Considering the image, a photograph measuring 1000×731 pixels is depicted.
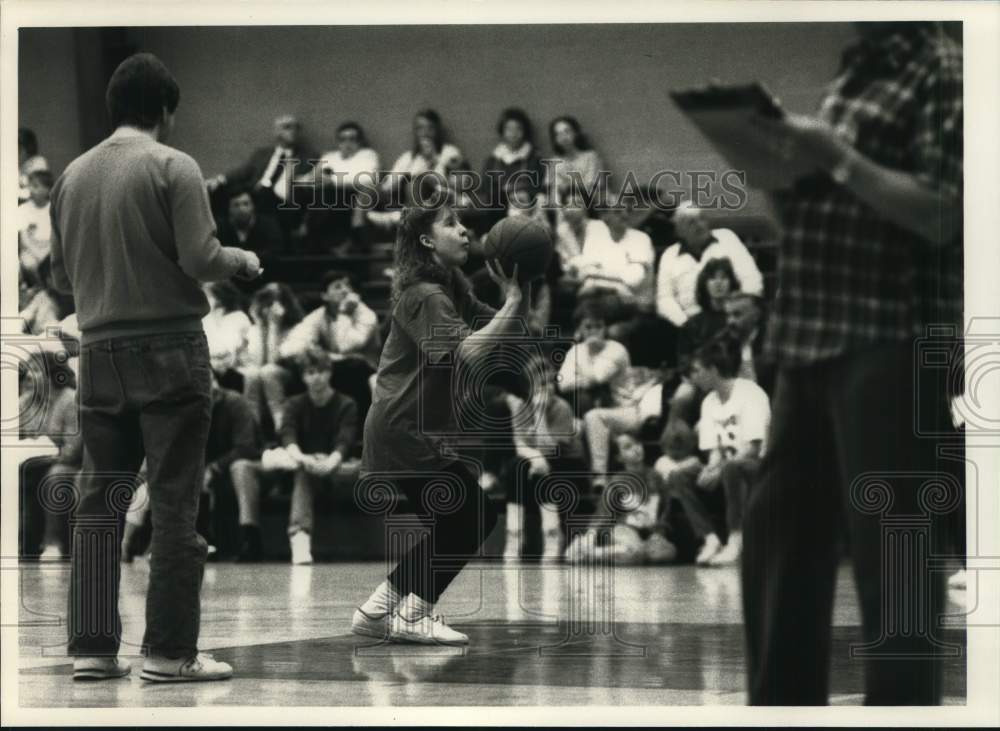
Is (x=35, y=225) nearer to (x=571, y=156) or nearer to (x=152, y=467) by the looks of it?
(x=152, y=467)

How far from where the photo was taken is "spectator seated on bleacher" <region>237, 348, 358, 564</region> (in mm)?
6703

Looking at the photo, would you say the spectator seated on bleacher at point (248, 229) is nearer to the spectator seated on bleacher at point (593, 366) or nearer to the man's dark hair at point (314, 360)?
the man's dark hair at point (314, 360)

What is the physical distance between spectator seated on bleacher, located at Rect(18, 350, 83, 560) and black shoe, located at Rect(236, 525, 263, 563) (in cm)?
109

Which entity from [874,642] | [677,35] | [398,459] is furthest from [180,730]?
[677,35]

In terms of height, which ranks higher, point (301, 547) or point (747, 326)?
point (747, 326)

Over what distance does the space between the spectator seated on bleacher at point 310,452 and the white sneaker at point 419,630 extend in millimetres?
901

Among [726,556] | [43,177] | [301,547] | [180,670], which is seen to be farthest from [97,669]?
[726,556]

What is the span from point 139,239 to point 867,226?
6.92 feet

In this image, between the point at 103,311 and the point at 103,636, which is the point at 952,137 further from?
the point at 103,636

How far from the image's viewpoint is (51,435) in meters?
5.53

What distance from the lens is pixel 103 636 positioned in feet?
17.8

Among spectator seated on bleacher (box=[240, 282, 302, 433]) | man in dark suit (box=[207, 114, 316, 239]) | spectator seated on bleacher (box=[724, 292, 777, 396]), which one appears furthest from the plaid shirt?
spectator seated on bleacher (box=[240, 282, 302, 433])

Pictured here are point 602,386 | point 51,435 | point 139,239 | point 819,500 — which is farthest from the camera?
point 602,386

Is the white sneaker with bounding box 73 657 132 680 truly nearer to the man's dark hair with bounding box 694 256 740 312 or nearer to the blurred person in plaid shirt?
the blurred person in plaid shirt
